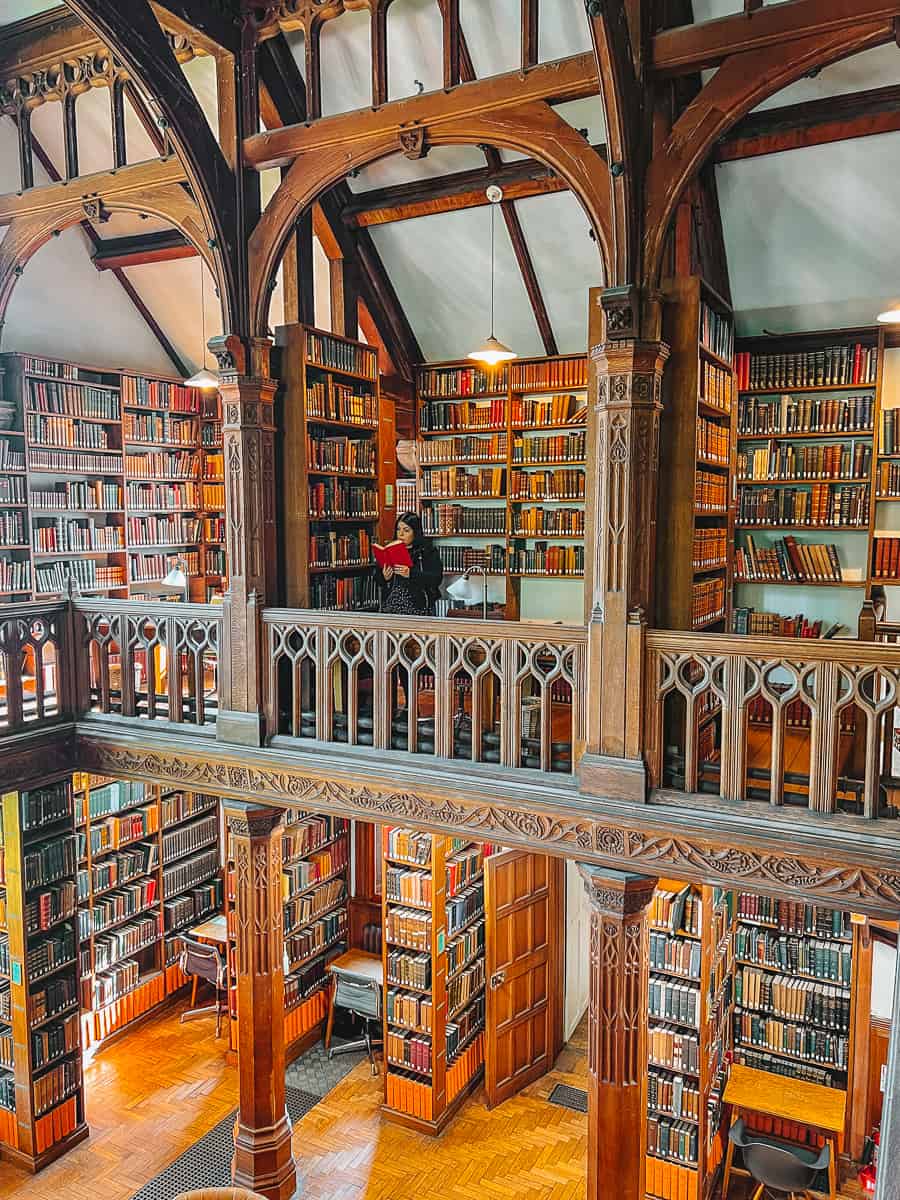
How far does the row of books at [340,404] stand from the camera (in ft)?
18.3

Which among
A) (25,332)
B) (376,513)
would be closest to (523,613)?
(376,513)

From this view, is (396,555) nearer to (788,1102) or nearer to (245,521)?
(245,521)

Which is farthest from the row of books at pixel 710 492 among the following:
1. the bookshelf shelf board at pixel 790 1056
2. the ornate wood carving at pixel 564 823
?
the bookshelf shelf board at pixel 790 1056

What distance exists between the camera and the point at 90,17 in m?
4.16

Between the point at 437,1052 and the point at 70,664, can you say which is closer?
the point at 70,664

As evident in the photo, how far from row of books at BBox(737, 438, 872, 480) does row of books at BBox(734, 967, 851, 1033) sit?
3.57 meters

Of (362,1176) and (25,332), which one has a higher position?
(25,332)

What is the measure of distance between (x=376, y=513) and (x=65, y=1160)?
484 centimetres

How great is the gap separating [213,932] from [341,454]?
4192 millimetres

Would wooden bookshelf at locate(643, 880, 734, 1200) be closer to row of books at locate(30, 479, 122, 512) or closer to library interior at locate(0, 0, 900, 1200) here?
library interior at locate(0, 0, 900, 1200)

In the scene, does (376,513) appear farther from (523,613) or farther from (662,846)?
(662,846)

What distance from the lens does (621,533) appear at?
4.04 metres

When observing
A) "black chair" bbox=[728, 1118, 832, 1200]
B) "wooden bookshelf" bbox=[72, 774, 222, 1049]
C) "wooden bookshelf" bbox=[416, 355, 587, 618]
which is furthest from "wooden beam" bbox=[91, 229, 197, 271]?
"black chair" bbox=[728, 1118, 832, 1200]

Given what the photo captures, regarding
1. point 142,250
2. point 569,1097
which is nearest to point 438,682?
point 569,1097
